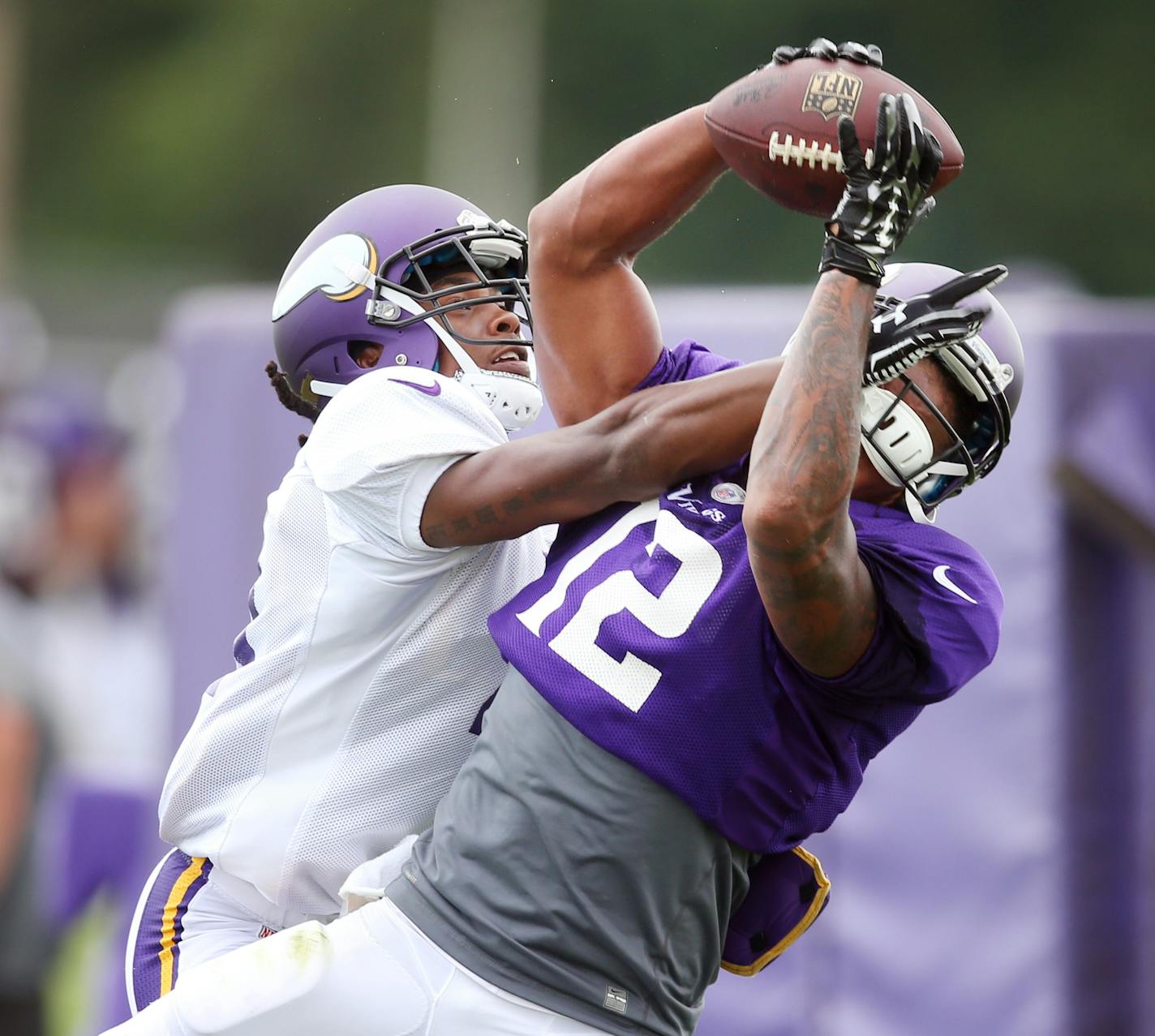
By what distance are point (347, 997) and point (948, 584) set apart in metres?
1.09

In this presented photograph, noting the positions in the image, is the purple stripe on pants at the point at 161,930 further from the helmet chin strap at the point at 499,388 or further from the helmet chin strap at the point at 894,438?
the helmet chin strap at the point at 894,438

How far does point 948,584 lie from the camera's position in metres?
2.61

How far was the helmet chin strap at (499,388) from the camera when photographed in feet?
10.2

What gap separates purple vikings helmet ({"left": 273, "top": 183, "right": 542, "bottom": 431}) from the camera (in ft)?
10.4

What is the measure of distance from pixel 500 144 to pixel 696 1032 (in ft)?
52.8

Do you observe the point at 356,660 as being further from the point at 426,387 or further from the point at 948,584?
the point at 948,584

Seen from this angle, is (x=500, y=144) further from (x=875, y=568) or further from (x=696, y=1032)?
(x=875, y=568)

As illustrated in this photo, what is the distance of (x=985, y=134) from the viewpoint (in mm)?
19844

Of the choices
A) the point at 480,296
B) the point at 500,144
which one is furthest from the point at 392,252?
the point at 500,144

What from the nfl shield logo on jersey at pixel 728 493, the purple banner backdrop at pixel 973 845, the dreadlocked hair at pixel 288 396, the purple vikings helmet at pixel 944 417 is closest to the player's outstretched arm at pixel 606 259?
the nfl shield logo on jersey at pixel 728 493

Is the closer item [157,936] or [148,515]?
[157,936]

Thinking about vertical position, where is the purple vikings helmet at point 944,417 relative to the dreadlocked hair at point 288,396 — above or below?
above

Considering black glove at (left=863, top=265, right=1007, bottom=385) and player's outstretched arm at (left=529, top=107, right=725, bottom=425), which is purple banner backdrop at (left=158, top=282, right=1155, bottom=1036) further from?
black glove at (left=863, top=265, right=1007, bottom=385)

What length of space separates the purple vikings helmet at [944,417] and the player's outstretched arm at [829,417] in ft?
0.92
